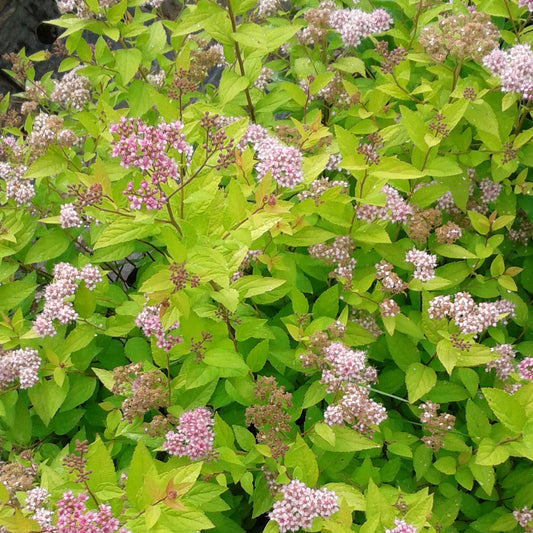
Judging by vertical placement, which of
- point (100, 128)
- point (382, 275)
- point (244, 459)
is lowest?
point (244, 459)

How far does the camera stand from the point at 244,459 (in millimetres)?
1937

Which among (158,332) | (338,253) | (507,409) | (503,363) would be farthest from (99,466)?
(503,363)

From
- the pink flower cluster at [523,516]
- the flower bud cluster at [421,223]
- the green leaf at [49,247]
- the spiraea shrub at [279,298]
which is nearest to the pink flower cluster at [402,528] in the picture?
the spiraea shrub at [279,298]

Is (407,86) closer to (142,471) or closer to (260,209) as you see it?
(260,209)

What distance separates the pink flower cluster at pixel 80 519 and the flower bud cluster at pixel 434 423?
44.0 inches

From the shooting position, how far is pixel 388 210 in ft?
7.15

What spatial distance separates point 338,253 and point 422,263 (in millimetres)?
315

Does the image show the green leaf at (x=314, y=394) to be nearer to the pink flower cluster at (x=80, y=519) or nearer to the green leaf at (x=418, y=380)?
the green leaf at (x=418, y=380)

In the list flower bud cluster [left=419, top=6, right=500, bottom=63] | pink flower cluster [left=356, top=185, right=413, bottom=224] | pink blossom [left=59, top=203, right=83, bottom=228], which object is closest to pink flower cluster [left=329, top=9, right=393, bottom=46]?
flower bud cluster [left=419, top=6, right=500, bottom=63]

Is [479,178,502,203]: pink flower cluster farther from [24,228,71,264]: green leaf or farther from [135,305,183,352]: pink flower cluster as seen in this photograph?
[24,228,71,264]: green leaf

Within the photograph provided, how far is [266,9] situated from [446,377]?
2.08 metres

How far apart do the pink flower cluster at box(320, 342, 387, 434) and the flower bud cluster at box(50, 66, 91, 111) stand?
189cm

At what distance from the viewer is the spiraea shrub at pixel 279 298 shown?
1727mm

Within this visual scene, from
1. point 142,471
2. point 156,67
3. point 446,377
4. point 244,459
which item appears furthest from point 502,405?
point 156,67
